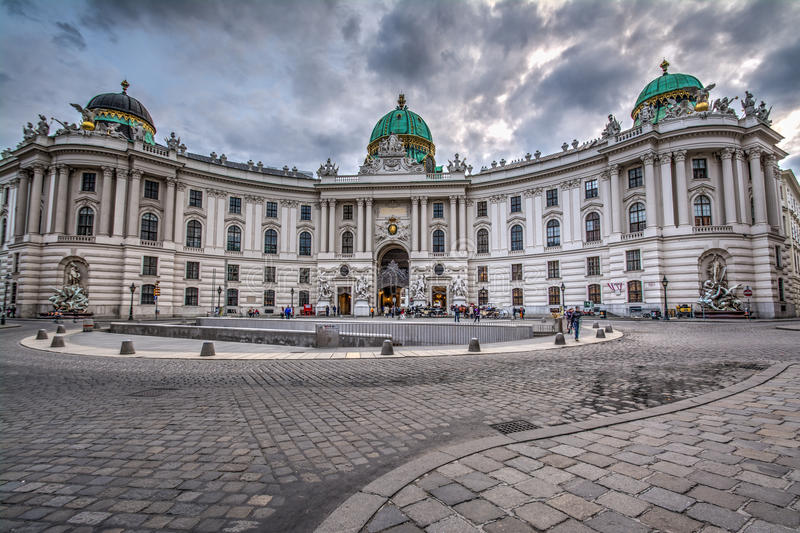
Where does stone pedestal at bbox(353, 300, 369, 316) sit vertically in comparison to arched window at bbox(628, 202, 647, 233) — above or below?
below

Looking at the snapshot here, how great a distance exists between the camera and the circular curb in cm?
294

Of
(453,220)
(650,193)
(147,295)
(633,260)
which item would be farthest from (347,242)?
(650,193)

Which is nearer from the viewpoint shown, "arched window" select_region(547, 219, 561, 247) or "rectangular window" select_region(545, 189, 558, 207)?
"arched window" select_region(547, 219, 561, 247)

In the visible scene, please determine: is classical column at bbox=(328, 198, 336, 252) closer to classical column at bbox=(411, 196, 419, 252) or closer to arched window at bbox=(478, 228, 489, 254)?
classical column at bbox=(411, 196, 419, 252)

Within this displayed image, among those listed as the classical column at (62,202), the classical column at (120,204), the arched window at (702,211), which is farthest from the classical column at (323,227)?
the arched window at (702,211)

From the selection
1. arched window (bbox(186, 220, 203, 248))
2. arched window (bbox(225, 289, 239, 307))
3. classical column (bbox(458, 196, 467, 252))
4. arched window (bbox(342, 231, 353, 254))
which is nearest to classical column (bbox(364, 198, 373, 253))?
arched window (bbox(342, 231, 353, 254))

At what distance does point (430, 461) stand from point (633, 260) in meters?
40.3

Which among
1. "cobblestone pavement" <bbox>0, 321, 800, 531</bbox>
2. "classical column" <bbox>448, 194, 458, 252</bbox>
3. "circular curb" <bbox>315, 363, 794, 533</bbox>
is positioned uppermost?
"classical column" <bbox>448, 194, 458, 252</bbox>

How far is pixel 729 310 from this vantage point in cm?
3294

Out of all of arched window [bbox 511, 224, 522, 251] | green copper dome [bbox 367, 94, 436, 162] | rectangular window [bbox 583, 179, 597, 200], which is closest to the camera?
rectangular window [bbox 583, 179, 597, 200]

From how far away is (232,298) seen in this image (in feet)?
153

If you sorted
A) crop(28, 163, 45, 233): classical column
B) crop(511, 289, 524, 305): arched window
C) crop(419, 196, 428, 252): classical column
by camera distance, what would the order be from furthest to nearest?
crop(419, 196, 428, 252): classical column < crop(511, 289, 524, 305): arched window < crop(28, 163, 45, 233): classical column

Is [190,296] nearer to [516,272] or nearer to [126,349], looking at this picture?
[126,349]

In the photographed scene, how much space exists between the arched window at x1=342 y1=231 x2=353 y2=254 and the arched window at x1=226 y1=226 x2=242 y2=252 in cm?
1282
